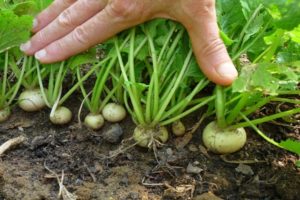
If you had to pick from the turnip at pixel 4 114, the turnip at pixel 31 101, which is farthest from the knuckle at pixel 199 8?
the turnip at pixel 4 114

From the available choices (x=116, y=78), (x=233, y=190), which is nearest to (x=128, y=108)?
Result: (x=116, y=78)

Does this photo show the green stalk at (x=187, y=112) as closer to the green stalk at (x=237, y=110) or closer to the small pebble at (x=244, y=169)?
the green stalk at (x=237, y=110)

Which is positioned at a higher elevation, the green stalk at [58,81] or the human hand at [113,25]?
the human hand at [113,25]

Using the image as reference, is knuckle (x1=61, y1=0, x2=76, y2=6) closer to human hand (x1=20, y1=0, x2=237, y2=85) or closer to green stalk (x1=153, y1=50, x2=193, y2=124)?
human hand (x1=20, y1=0, x2=237, y2=85)

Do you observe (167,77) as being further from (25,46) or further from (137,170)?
(25,46)

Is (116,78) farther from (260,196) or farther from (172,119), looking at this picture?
(260,196)

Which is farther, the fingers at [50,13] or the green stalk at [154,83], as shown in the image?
the fingers at [50,13]
